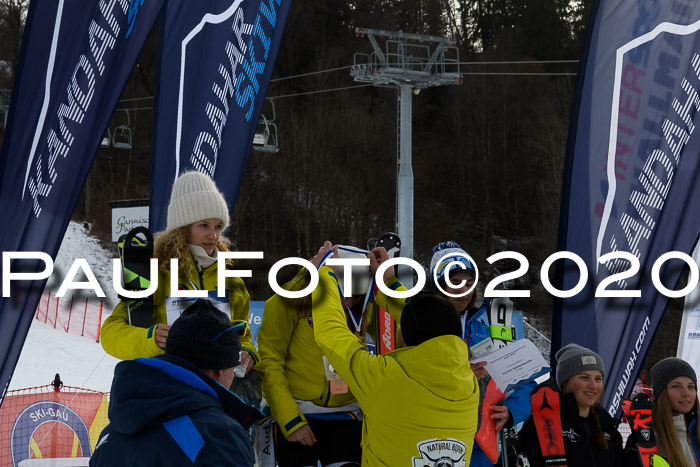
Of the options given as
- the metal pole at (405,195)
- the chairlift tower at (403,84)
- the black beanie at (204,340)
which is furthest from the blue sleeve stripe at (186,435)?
the metal pole at (405,195)

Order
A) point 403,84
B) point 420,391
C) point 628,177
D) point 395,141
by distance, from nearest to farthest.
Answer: point 420,391
point 628,177
point 403,84
point 395,141

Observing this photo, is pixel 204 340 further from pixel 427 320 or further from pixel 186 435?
pixel 427 320

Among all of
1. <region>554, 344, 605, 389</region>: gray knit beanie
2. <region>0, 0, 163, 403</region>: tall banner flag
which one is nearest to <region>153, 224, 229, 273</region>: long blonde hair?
<region>0, 0, 163, 403</region>: tall banner flag

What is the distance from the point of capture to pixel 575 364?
13.8 ft

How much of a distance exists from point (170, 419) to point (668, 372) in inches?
139

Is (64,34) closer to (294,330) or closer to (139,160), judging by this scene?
(294,330)

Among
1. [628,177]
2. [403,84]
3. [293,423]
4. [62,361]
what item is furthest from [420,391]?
[403,84]

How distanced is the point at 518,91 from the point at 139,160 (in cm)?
1906

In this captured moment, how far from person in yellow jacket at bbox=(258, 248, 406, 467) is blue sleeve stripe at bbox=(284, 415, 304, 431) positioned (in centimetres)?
5

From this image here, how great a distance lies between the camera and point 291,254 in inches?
1341

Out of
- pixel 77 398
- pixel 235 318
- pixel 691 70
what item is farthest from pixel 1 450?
pixel 691 70

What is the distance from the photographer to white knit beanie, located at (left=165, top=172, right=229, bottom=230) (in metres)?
3.55

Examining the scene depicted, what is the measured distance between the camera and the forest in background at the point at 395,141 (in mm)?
33844

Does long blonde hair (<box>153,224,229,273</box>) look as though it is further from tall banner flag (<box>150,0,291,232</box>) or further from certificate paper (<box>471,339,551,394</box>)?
certificate paper (<box>471,339,551,394</box>)
